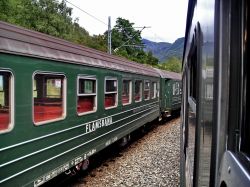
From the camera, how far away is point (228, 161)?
37.0 inches

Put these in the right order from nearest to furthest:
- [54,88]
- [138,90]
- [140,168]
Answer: [54,88] < [140,168] < [138,90]

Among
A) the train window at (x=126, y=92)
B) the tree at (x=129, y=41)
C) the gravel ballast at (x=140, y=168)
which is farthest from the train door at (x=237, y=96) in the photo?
the tree at (x=129, y=41)

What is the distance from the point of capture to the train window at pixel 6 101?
4184 millimetres

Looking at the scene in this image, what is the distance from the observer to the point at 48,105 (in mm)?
5309

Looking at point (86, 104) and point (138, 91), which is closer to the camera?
point (86, 104)

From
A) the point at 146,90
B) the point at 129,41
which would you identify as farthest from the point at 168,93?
the point at 129,41

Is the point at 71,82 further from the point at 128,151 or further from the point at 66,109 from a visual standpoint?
the point at 128,151

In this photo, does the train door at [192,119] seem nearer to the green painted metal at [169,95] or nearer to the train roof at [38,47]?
the train roof at [38,47]

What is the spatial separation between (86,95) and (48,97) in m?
1.44

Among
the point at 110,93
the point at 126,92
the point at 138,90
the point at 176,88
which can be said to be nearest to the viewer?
the point at 110,93

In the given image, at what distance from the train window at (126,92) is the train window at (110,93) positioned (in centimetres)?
84

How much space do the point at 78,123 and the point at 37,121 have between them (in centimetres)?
149

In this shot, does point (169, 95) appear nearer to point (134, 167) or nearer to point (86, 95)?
point (134, 167)

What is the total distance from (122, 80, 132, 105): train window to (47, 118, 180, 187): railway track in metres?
1.55
